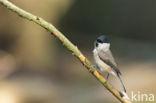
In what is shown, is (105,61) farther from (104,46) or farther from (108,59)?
(104,46)

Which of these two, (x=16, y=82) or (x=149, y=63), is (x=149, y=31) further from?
(x=16, y=82)

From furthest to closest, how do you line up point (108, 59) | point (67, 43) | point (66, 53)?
point (66, 53), point (108, 59), point (67, 43)

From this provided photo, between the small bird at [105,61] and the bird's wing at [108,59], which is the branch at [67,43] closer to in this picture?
the small bird at [105,61]

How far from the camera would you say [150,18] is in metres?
15.5

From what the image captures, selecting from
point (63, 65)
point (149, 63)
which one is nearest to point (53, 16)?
point (63, 65)

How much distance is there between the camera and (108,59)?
1.70 m

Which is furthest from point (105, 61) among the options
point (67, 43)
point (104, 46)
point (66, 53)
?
point (66, 53)

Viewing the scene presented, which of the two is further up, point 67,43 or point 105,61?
point 105,61

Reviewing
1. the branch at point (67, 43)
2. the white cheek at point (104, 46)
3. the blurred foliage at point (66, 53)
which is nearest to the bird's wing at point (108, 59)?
the white cheek at point (104, 46)

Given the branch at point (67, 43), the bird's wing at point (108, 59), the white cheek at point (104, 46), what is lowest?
the branch at point (67, 43)

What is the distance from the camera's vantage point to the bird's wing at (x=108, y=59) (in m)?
1.61

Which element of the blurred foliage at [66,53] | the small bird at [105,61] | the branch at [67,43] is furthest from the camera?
the blurred foliage at [66,53]

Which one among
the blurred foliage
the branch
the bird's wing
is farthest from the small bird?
the blurred foliage

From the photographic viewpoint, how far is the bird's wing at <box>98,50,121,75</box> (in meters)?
1.61
